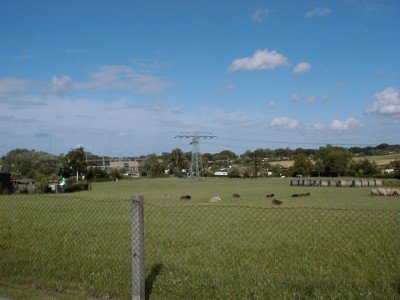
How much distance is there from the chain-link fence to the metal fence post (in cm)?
2

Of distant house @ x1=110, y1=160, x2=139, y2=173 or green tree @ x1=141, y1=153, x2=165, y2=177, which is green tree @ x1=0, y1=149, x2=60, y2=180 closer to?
green tree @ x1=141, y1=153, x2=165, y2=177

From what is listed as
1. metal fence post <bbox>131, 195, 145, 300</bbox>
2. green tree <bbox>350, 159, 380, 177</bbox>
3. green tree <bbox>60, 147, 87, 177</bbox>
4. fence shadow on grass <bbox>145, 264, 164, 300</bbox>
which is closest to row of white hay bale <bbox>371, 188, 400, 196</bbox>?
fence shadow on grass <bbox>145, 264, 164, 300</bbox>

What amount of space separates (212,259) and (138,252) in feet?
9.09

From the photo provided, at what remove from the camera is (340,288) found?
273 inches

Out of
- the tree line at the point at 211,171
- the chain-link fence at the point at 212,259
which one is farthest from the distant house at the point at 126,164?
the chain-link fence at the point at 212,259

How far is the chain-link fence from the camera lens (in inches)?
282

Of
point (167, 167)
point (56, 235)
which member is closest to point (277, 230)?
point (56, 235)

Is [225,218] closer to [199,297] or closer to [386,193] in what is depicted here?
[199,297]

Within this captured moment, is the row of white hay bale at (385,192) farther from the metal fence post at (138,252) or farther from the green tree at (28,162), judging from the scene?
the green tree at (28,162)

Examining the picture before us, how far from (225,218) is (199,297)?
33.8 ft

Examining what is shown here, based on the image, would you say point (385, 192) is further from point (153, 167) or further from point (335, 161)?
point (153, 167)

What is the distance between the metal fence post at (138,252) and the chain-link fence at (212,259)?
0.02 meters

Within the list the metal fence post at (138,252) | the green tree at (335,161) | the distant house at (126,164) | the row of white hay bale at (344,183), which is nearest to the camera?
the metal fence post at (138,252)

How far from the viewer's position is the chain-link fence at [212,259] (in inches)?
282
